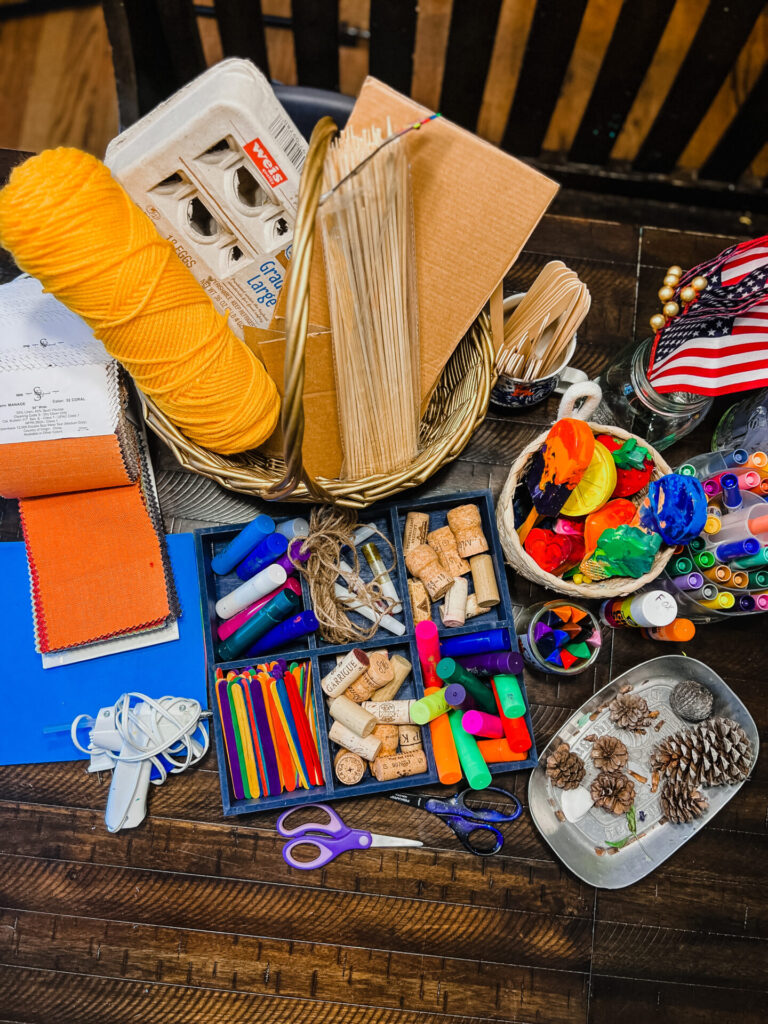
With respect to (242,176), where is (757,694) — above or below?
below

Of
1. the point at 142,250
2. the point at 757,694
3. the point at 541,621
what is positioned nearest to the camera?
the point at 142,250

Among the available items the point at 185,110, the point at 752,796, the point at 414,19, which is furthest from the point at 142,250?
the point at 752,796

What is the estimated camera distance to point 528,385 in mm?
1120

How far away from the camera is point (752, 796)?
1218 millimetres

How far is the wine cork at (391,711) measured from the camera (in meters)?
1.12

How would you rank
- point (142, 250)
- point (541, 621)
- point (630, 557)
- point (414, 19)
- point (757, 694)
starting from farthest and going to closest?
point (414, 19), point (757, 694), point (541, 621), point (630, 557), point (142, 250)

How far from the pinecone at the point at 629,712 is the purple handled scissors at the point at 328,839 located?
365 mm

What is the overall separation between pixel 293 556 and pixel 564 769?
51 cm

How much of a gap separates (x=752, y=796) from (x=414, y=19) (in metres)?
1.46

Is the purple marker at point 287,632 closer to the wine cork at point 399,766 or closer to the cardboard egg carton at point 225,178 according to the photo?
the wine cork at point 399,766

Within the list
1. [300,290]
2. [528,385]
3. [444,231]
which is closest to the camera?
[300,290]

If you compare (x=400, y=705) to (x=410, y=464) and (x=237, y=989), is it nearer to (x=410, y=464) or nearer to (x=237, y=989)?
(x=410, y=464)

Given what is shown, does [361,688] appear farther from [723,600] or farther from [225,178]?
[225,178]

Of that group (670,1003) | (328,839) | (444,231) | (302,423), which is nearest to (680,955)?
(670,1003)
